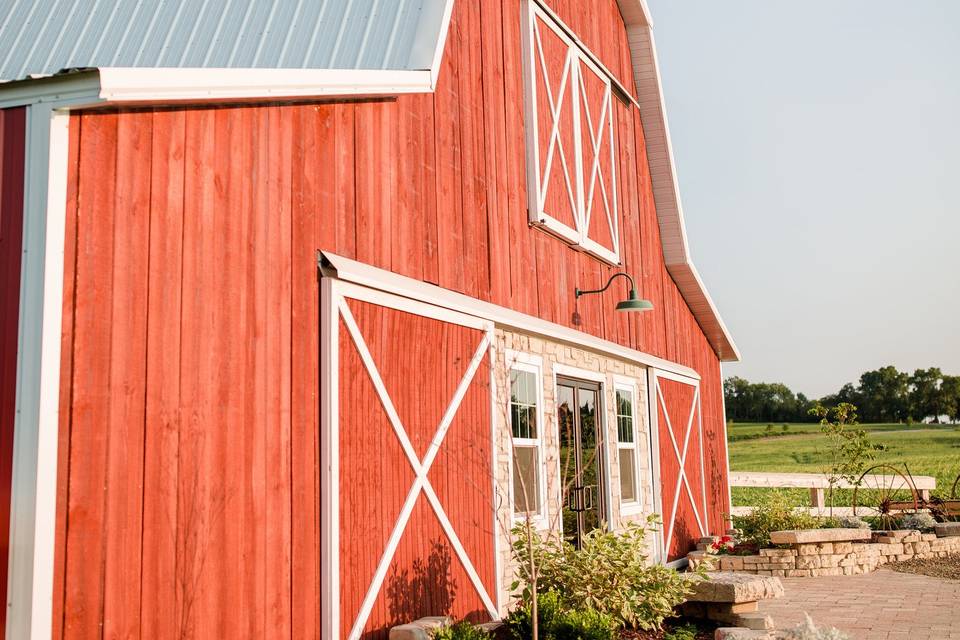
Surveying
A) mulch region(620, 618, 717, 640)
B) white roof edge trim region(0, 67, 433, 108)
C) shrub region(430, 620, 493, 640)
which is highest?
white roof edge trim region(0, 67, 433, 108)

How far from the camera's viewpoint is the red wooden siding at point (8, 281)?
439 centimetres

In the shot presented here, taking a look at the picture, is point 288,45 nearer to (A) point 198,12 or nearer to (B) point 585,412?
(A) point 198,12

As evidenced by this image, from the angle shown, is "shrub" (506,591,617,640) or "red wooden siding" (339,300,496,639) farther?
"shrub" (506,591,617,640)

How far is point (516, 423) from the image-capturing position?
28.8 ft

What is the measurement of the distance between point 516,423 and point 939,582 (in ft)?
23.0

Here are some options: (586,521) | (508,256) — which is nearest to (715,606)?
(586,521)

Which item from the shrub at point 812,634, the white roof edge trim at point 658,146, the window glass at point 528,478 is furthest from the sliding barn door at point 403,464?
the white roof edge trim at point 658,146

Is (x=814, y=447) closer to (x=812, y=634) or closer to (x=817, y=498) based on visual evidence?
(x=817, y=498)

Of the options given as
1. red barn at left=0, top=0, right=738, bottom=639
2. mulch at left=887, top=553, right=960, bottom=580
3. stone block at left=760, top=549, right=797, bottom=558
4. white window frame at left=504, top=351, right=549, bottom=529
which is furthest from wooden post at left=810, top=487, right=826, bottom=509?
white window frame at left=504, top=351, right=549, bottom=529

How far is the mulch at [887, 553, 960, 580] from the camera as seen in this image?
42.9 feet

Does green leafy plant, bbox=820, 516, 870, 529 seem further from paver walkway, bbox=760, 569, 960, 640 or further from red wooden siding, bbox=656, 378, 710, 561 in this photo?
red wooden siding, bbox=656, 378, 710, 561

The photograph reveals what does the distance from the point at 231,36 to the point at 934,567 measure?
38.8 ft

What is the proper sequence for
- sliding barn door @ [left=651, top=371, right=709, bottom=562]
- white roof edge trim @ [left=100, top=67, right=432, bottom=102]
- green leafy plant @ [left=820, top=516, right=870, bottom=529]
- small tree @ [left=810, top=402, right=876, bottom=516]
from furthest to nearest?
small tree @ [left=810, top=402, right=876, bottom=516], green leafy plant @ [left=820, top=516, right=870, bottom=529], sliding barn door @ [left=651, top=371, right=709, bottom=562], white roof edge trim @ [left=100, top=67, right=432, bottom=102]

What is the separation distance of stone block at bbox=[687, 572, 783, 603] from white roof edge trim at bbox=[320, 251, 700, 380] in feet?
8.79
